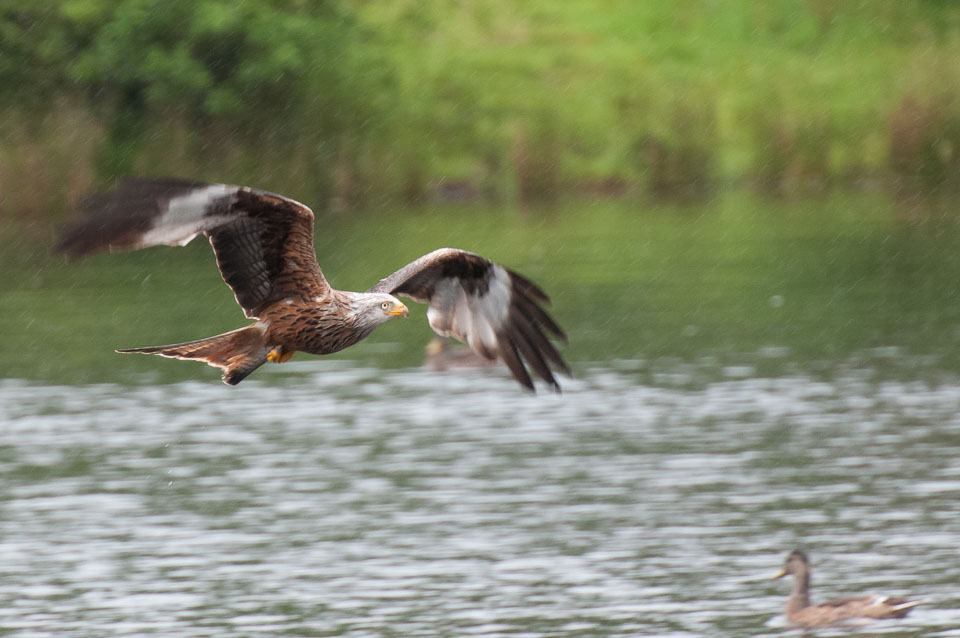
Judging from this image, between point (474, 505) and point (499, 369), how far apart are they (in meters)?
9.24

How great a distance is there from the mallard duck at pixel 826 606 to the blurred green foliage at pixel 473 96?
1168 inches

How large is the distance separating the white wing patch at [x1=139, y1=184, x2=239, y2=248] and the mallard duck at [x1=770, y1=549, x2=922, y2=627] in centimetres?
694

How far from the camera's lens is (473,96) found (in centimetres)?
5794

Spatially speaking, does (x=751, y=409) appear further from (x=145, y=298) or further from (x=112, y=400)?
(x=145, y=298)

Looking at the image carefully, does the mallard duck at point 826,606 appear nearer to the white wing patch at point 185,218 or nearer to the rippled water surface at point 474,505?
the rippled water surface at point 474,505

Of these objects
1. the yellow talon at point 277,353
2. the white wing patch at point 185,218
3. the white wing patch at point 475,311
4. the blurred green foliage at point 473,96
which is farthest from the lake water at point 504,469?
the blurred green foliage at point 473,96

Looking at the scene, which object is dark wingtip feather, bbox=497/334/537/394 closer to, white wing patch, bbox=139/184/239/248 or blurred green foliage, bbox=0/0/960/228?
white wing patch, bbox=139/184/239/248

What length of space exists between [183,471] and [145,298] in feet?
47.3

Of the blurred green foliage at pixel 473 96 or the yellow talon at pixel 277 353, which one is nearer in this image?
the yellow talon at pixel 277 353

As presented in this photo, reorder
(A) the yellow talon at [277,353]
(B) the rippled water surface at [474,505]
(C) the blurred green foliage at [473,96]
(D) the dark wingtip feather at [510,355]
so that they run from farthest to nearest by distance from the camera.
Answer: (C) the blurred green foliage at [473,96], (B) the rippled water surface at [474,505], (D) the dark wingtip feather at [510,355], (A) the yellow talon at [277,353]

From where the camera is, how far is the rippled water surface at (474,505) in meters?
14.9

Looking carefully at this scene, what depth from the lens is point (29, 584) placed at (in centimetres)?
1606

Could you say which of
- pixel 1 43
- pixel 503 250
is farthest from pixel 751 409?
pixel 1 43

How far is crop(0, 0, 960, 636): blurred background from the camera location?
16.0m
